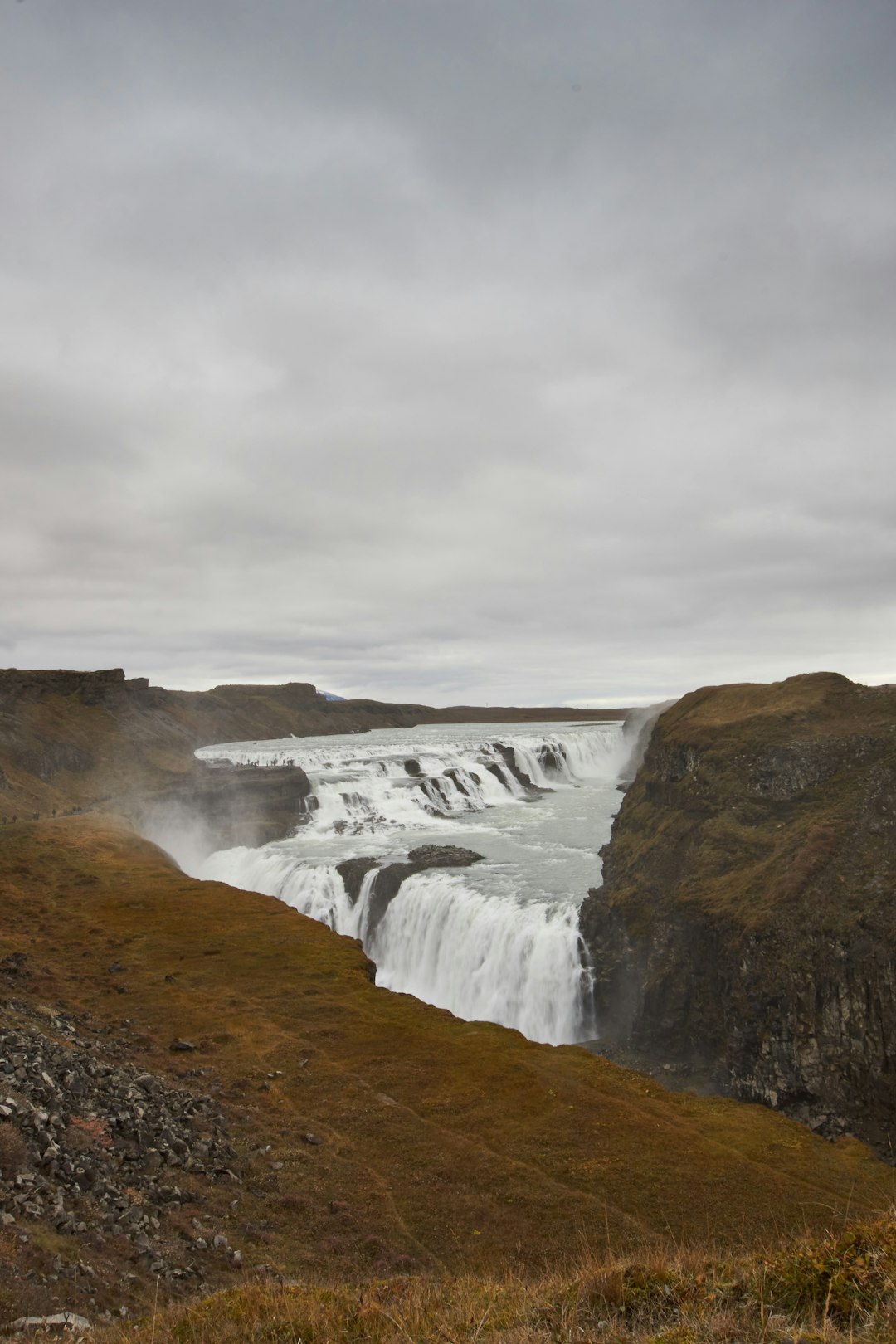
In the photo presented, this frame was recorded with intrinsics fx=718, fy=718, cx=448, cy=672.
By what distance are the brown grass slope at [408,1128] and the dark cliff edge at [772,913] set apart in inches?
115

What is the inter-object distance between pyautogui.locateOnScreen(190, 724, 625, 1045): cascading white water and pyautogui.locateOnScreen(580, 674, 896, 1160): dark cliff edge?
244cm

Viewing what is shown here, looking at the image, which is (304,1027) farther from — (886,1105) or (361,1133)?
(886,1105)

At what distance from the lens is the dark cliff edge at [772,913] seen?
21109 mm

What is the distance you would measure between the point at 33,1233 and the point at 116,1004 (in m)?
14.7

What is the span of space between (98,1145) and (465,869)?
31.4m

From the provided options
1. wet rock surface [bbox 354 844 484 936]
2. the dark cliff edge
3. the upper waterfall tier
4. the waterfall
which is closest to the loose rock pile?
the dark cliff edge

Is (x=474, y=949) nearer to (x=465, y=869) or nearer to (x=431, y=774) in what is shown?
(x=465, y=869)

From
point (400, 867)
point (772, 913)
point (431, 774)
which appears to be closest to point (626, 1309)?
point (772, 913)

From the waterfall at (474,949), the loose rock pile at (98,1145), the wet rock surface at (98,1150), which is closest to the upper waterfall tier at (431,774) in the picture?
the waterfall at (474,949)

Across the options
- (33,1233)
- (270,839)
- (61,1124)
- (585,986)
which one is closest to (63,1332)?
(33,1233)

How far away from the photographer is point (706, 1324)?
19.9ft

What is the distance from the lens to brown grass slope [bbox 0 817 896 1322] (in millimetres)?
12570

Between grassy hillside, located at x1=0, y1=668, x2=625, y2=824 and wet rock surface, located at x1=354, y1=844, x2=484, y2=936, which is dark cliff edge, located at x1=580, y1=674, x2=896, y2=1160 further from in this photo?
grassy hillside, located at x1=0, y1=668, x2=625, y2=824

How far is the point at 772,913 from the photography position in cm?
2381
